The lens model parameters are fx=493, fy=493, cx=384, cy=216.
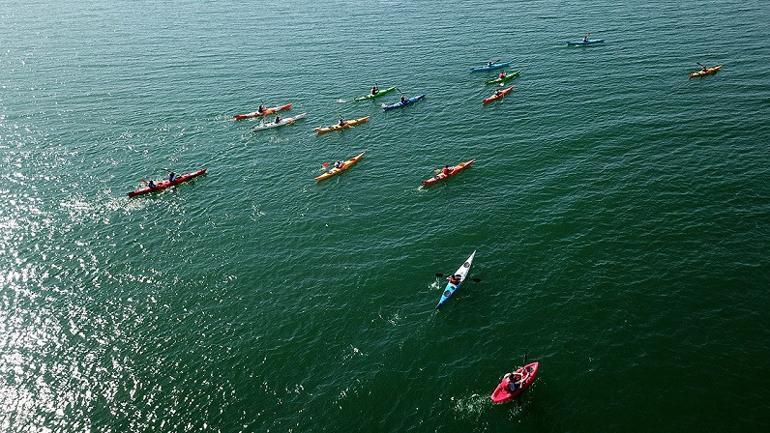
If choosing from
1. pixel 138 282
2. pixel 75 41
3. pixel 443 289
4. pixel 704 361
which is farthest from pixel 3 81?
pixel 704 361

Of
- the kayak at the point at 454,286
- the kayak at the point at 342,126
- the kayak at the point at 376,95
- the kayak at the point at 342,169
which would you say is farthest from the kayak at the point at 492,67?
the kayak at the point at 454,286

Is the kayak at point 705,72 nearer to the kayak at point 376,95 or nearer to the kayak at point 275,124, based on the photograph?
the kayak at point 376,95

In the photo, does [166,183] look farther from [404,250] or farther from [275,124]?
[404,250]

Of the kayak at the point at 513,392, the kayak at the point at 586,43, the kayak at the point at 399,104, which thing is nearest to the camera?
the kayak at the point at 513,392

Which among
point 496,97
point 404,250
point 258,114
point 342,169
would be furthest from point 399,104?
point 404,250

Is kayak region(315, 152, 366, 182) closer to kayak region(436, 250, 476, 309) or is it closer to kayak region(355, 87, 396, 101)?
kayak region(355, 87, 396, 101)
